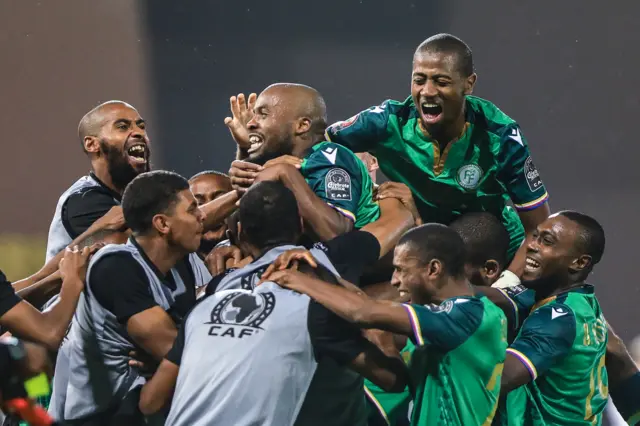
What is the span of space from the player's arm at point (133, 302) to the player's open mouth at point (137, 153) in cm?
139

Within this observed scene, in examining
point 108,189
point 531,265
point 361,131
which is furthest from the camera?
point 108,189

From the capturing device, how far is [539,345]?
3803 mm

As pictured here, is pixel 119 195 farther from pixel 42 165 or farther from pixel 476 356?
pixel 42 165

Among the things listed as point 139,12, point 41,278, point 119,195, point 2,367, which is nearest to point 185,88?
point 139,12

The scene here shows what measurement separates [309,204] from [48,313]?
38.0 inches

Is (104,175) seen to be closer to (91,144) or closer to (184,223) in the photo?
(91,144)

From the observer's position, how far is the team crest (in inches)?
176

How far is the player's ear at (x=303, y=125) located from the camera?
415 cm

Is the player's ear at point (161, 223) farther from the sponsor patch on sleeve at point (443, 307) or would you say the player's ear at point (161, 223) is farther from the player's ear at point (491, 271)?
the player's ear at point (491, 271)

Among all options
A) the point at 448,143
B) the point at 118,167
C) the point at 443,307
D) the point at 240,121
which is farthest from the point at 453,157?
the point at 118,167

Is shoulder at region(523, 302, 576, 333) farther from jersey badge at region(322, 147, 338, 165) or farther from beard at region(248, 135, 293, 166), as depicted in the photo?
beard at region(248, 135, 293, 166)

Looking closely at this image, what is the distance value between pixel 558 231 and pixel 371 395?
0.93 meters

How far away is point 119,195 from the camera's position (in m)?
4.86

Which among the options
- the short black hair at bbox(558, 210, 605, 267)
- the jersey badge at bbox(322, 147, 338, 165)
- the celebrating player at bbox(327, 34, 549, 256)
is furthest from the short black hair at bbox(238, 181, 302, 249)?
the short black hair at bbox(558, 210, 605, 267)
